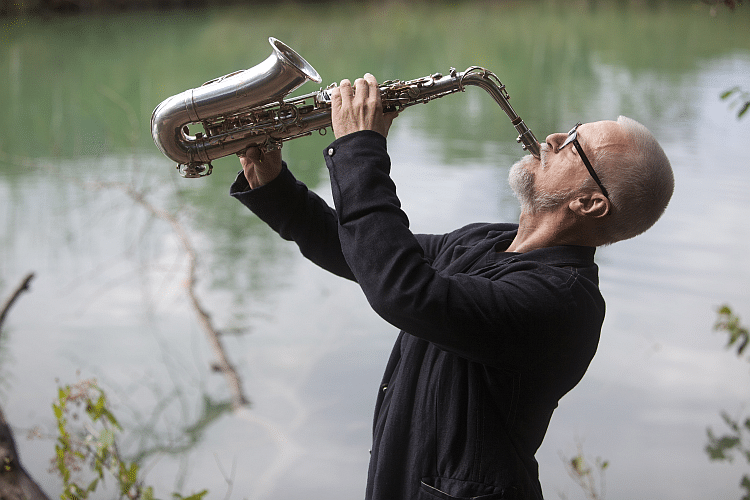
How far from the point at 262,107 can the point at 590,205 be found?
0.83 m

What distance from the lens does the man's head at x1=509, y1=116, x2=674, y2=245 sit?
1.56m

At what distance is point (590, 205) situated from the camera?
5.16 feet

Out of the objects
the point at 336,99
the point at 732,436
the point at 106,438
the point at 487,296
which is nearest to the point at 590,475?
the point at 732,436

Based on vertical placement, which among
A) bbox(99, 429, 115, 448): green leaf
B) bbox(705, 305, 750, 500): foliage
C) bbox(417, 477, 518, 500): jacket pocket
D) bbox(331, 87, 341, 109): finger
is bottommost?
bbox(99, 429, 115, 448): green leaf

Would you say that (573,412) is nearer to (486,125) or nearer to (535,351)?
(535,351)

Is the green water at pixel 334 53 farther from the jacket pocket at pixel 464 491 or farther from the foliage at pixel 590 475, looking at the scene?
the jacket pocket at pixel 464 491

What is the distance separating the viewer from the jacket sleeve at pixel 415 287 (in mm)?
1311

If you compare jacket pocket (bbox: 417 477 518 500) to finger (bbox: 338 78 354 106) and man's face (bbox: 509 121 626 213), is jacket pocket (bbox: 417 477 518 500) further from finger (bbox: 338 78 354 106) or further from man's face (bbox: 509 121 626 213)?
finger (bbox: 338 78 354 106)

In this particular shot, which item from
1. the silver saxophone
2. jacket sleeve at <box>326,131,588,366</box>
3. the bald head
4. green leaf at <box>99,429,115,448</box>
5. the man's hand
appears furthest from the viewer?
green leaf at <box>99,429,115,448</box>

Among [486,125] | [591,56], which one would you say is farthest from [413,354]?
[591,56]

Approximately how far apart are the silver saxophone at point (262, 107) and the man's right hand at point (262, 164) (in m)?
0.02

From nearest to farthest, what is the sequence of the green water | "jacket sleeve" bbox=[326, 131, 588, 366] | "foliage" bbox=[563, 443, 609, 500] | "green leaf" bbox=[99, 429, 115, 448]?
"jacket sleeve" bbox=[326, 131, 588, 366], "green leaf" bbox=[99, 429, 115, 448], "foliage" bbox=[563, 443, 609, 500], the green water

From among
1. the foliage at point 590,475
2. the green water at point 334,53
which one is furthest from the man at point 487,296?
the green water at point 334,53

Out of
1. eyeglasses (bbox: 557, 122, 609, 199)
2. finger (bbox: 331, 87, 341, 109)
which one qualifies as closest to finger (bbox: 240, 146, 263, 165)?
finger (bbox: 331, 87, 341, 109)
